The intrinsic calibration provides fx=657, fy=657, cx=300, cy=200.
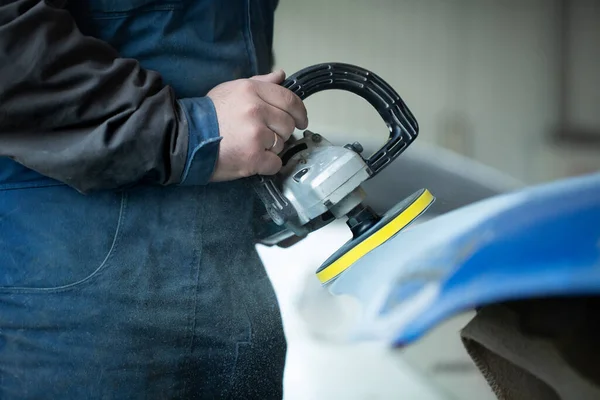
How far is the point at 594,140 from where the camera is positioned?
1262 mm

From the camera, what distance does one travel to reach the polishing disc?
0.64 m

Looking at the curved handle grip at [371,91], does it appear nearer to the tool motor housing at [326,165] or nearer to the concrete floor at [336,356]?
the tool motor housing at [326,165]

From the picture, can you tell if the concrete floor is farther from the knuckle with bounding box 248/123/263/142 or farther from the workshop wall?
the workshop wall

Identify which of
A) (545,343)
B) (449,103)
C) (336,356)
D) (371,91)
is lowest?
(336,356)

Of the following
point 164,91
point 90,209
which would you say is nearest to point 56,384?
point 90,209

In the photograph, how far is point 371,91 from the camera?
0.72 metres

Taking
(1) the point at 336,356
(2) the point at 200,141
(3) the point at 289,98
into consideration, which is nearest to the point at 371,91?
(3) the point at 289,98

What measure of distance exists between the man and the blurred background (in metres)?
0.29

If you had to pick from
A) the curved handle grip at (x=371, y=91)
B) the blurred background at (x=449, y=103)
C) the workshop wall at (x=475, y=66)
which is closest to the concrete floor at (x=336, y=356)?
the blurred background at (x=449, y=103)

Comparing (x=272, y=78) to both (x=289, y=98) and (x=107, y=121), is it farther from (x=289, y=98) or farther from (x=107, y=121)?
(x=107, y=121)

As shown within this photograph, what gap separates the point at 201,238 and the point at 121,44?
21 cm

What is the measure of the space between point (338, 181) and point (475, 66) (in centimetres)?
74

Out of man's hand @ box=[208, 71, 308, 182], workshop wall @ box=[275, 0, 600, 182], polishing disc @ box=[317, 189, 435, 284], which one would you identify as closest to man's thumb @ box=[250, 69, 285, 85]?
man's hand @ box=[208, 71, 308, 182]

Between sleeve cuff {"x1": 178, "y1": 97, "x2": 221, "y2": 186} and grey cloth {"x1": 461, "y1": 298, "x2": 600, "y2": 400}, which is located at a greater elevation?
sleeve cuff {"x1": 178, "y1": 97, "x2": 221, "y2": 186}
